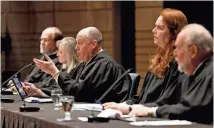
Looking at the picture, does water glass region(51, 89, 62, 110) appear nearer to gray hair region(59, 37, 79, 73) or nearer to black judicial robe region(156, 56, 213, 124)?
black judicial robe region(156, 56, 213, 124)

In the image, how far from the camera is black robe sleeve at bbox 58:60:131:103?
19.8ft

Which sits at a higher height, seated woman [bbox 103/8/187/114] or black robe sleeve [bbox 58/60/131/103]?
seated woman [bbox 103/8/187/114]

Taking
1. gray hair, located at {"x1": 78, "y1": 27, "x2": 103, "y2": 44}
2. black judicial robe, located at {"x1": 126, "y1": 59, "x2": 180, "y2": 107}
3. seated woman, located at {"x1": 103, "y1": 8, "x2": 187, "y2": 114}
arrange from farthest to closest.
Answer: gray hair, located at {"x1": 78, "y1": 27, "x2": 103, "y2": 44} < seated woman, located at {"x1": 103, "y1": 8, "x2": 187, "y2": 114} < black judicial robe, located at {"x1": 126, "y1": 59, "x2": 180, "y2": 107}

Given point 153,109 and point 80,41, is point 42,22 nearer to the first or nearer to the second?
point 80,41

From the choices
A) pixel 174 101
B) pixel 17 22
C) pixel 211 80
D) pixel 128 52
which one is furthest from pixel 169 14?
pixel 17 22

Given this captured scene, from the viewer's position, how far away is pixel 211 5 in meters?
8.38

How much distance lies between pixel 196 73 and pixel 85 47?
7.17 ft

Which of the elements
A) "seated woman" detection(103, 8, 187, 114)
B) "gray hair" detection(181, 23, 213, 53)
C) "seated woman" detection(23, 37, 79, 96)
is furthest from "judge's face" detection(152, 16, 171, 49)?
"seated woman" detection(23, 37, 79, 96)

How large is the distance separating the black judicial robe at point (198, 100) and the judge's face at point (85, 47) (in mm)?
2058

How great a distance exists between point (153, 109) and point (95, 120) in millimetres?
477

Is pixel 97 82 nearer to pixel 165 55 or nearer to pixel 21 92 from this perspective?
pixel 21 92

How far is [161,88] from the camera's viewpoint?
509 centimetres

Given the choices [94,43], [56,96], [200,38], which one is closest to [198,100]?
[200,38]

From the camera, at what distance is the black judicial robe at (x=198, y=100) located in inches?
161
